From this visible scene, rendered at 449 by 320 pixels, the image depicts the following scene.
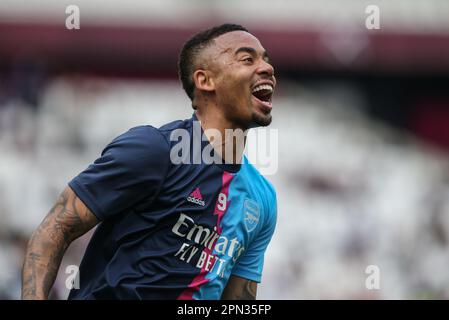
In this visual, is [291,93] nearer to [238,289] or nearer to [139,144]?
[238,289]

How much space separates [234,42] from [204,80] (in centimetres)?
28

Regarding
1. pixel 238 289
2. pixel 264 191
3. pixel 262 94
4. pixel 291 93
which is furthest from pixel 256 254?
pixel 291 93

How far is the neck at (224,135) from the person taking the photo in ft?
17.7

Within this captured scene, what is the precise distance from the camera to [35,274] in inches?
181

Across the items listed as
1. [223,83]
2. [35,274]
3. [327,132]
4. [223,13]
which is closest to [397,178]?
[327,132]

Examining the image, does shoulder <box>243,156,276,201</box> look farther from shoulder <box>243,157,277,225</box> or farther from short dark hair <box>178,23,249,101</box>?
short dark hair <box>178,23,249,101</box>

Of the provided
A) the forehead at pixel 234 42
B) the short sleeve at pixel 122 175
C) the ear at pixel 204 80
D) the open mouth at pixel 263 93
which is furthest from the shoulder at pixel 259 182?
the short sleeve at pixel 122 175

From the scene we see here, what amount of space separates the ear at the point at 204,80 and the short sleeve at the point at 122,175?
0.72 metres

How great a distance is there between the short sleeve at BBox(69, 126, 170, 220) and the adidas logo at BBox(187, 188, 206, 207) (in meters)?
0.25

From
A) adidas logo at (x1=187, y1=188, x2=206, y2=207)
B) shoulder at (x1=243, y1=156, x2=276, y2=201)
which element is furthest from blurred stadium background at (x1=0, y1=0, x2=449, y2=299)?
adidas logo at (x1=187, y1=188, x2=206, y2=207)

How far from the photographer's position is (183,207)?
504 cm

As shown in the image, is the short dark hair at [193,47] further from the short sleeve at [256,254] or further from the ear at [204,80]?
the short sleeve at [256,254]
